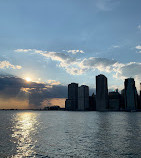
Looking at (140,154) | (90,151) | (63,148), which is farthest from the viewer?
(63,148)

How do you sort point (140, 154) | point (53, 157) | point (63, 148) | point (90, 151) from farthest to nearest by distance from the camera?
1. point (63, 148)
2. point (90, 151)
3. point (140, 154)
4. point (53, 157)

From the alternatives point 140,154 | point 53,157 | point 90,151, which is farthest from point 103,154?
point 53,157

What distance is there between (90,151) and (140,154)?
42.2ft

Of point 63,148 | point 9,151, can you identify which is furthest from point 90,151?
point 9,151

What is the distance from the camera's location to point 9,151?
45.6 metres

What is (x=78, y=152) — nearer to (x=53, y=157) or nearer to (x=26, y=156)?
(x=53, y=157)

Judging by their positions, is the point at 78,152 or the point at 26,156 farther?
the point at 78,152

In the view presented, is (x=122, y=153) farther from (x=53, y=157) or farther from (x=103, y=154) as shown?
(x=53, y=157)

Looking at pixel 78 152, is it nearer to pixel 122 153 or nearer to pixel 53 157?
pixel 53 157

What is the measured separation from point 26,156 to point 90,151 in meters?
17.1

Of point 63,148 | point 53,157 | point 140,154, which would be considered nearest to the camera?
point 53,157

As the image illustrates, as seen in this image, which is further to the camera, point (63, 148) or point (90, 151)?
point (63, 148)

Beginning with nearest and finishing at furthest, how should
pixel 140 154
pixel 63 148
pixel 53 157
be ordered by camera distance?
1. pixel 53 157
2. pixel 140 154
3. pixel 63 148

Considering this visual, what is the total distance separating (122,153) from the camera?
145 ft
